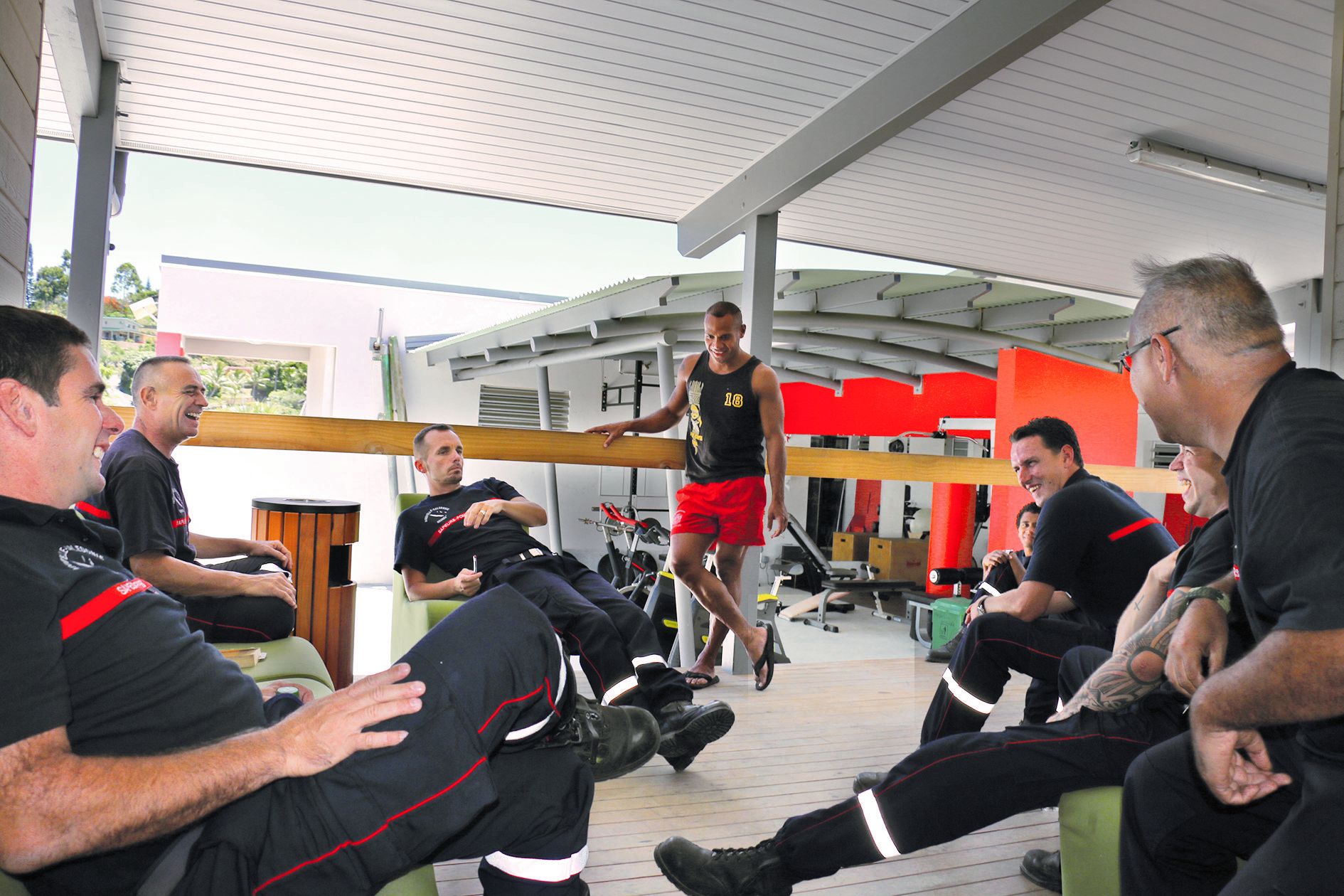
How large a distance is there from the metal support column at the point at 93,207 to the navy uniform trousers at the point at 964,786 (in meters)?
4.06

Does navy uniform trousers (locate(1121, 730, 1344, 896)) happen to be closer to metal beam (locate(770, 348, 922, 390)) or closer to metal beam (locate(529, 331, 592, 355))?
metal beam (locate(529, 331, 592, 355))

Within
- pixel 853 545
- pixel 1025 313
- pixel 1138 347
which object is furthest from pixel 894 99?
pixel 853 545

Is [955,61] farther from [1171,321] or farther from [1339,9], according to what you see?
[1171,321]

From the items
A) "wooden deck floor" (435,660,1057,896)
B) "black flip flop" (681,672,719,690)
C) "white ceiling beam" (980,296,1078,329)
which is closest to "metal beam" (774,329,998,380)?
"white ceiling beam" (980,296,1078,329)

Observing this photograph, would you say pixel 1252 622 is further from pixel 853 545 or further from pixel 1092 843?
pixel 853 545

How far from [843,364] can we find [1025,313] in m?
4.70

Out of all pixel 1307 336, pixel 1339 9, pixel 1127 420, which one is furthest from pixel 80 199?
pixel 1127 420

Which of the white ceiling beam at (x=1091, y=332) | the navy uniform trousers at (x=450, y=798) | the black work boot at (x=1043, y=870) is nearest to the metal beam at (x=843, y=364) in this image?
the white ceiling beam at (x=1091, y=332)

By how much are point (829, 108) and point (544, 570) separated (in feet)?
9.20

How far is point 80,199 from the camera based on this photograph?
13.6 feet

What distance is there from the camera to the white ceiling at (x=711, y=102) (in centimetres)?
362

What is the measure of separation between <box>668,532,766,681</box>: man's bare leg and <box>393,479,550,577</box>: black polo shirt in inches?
28.5

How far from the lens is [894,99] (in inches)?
153

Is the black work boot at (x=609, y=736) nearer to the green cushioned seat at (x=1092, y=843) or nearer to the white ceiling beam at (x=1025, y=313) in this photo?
the green cushioned seat at (x=1092, y=843)
